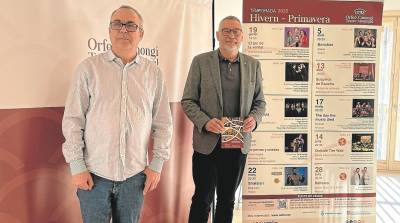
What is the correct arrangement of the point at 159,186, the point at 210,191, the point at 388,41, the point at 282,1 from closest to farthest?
the point at 210,191 < the point at 159,186 < the point at 282,1 < the point at 388,41

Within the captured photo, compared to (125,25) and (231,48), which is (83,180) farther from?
(231,48)

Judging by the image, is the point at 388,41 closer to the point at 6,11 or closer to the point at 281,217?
the point at 281,217

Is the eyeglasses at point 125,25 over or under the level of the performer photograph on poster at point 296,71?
over

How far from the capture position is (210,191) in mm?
2201

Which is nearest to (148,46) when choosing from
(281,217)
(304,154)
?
(304,154)

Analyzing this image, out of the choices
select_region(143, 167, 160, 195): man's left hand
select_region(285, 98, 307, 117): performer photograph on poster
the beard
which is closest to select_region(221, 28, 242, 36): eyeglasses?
the beard

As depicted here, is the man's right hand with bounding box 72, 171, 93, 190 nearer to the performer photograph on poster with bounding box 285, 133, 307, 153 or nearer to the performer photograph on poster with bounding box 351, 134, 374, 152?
the performer photograph on poster with bounding box 285, 133, 307, 153

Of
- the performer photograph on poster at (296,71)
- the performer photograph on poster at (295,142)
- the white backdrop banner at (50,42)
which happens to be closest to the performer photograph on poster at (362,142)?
the performer photograph on poster at (295,142)

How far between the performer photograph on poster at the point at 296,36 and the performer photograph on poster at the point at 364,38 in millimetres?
372

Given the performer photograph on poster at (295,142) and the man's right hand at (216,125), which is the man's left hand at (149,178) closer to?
the man's right hand at (216,125)

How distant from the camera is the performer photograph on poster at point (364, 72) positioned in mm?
2721

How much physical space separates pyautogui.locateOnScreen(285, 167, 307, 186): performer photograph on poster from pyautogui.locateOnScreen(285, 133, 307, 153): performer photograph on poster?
0.47ft

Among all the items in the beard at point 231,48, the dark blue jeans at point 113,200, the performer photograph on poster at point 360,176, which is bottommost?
the performer photograph on poster at point 360,176

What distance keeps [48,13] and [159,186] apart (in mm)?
1274
